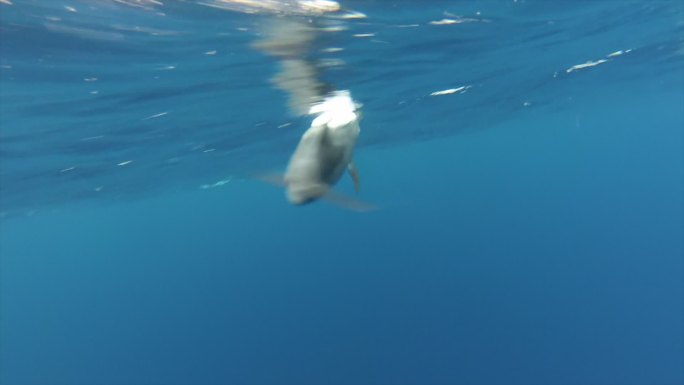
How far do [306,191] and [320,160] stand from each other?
266 mm

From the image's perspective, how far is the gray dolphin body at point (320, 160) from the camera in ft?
9.48

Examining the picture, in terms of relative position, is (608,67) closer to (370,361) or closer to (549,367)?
(549,367)

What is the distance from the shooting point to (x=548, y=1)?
10.7 metres

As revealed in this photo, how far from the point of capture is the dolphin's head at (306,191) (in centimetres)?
285

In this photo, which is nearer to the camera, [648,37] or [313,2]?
[313,2]

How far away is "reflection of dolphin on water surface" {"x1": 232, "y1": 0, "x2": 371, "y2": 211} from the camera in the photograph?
2916mm

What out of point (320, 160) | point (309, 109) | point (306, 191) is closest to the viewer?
point (306, 191)

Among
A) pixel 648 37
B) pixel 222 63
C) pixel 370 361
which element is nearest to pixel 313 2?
pixel 222 63

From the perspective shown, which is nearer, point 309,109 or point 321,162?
point 321,162

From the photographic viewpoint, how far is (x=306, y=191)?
9.36ft

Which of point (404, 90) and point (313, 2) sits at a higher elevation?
point (313, 2)

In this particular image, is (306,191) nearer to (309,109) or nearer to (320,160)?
(320,160)

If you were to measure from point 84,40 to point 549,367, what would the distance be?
28.4 meters

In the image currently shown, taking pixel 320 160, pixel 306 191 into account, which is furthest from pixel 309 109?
pixel 306 191
